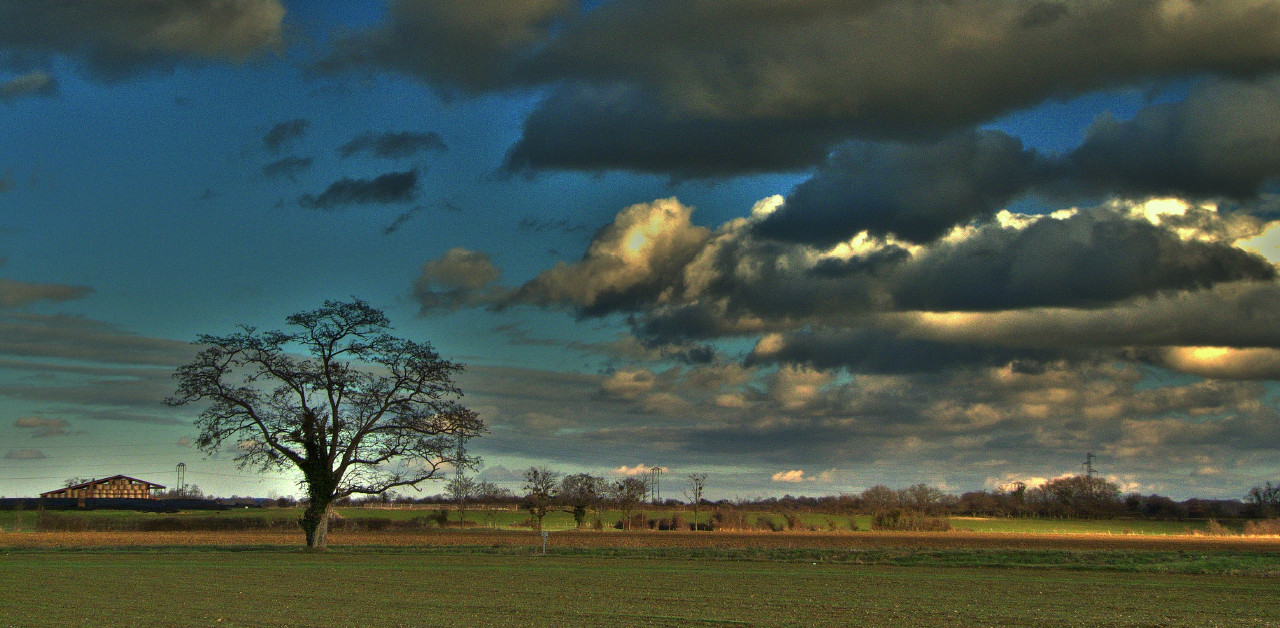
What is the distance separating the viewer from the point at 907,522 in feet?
374

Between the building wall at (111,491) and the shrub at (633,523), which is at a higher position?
the building wall at (111,491)

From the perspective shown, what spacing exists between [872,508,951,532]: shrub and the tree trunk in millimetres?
74125

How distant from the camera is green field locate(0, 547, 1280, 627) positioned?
22.9 m

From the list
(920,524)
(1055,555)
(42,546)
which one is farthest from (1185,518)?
(42,546)

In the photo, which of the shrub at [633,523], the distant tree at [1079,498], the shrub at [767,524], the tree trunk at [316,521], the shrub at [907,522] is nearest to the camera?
the tree trunk at [316,521]

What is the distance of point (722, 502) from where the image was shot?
159 metres

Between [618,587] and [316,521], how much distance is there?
1141 inches

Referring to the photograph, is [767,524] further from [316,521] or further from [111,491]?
[111,491]

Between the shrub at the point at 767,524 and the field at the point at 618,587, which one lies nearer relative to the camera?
the field at the point at 618,587

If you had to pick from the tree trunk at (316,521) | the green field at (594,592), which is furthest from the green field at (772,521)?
the green field at (594,592)

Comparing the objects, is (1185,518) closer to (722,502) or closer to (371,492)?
(722,502)

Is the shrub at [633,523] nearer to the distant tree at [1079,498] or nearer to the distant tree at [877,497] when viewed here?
the distant tree at [877,497]

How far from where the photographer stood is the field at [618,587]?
909 inches

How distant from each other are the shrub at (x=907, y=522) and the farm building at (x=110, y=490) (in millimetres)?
139240
